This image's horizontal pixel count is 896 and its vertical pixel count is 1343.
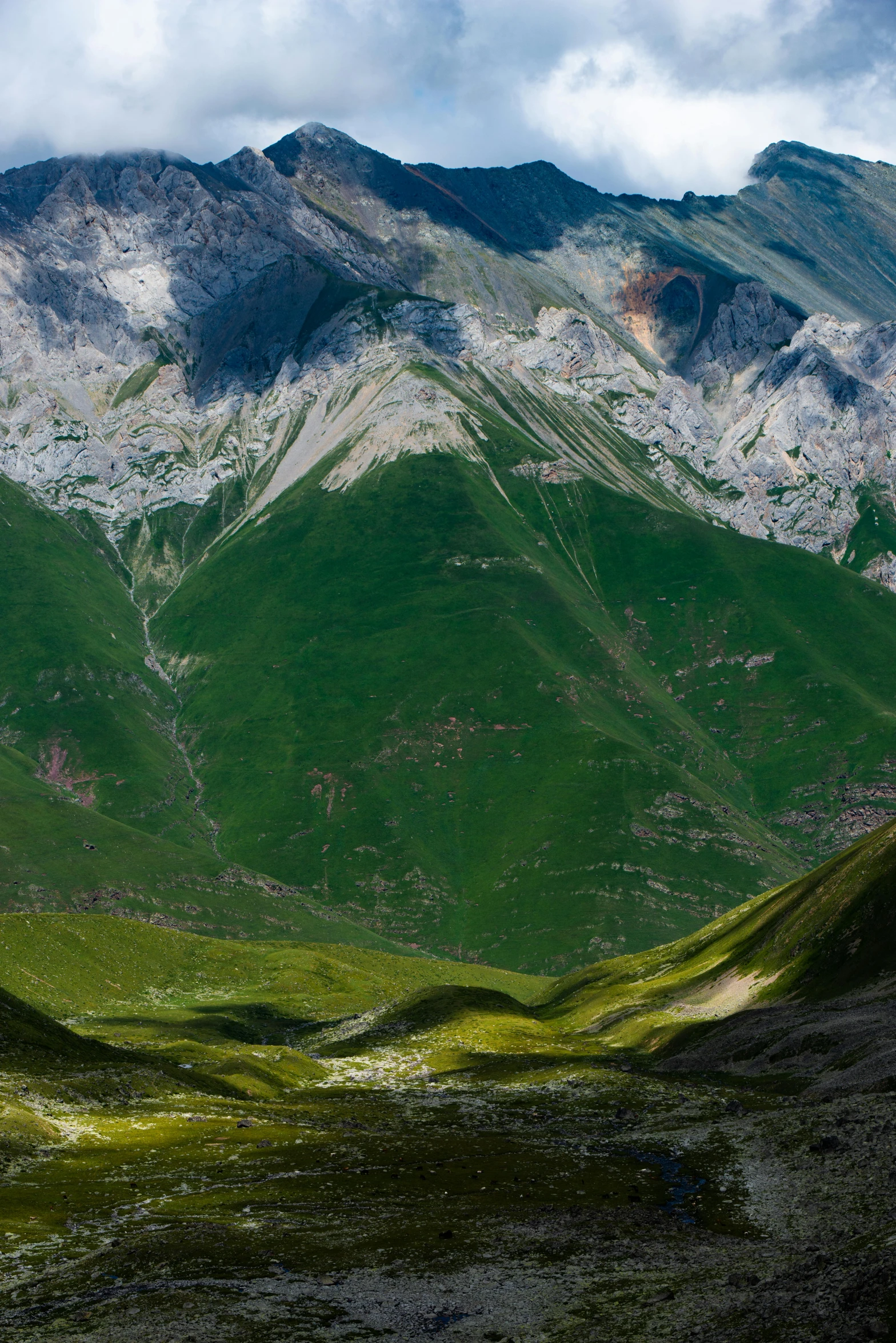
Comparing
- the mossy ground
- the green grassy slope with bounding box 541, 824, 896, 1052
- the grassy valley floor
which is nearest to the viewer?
the mossy ground

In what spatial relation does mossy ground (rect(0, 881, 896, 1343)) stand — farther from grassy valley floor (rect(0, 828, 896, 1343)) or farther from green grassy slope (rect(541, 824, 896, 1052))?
green grassy slope (rect(541, 824, 896, 1052))

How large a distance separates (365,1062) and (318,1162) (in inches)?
2740

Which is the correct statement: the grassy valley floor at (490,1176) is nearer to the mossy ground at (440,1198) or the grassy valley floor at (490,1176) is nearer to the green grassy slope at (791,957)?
the mossy ground at (440,1198)

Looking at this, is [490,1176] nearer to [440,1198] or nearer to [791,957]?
[440,1198]

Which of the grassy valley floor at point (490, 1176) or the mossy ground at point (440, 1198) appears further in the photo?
the grassy valley floor at point (490, 1176)

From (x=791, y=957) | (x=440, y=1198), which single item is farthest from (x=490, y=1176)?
(x=791, y=957)

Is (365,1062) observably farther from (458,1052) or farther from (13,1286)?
(13,1286)

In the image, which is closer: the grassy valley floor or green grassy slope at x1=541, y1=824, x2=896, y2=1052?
the grassy valley floor

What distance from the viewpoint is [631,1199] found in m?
60.6

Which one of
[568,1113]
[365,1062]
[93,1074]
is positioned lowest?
[365,1062]

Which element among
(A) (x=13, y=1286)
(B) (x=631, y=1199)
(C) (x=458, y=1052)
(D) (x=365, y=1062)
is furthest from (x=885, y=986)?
(A) (x=13, y=1286)

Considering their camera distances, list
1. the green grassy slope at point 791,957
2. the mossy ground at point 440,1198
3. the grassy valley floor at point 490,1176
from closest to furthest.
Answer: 1. the mossy ground at point 440,1198
2. the grassy valley floor at point 490,1176
3. the green grassy slope at point 791,957

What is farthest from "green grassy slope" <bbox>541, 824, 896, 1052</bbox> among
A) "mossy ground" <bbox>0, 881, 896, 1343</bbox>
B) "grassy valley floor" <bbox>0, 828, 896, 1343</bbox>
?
"mossy ground" <bbox>0, 881, 896, 1343</bbox>

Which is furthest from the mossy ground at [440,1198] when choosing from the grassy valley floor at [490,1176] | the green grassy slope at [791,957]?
the green grassy slope at [791,957]
